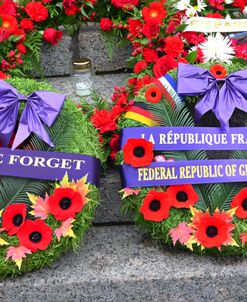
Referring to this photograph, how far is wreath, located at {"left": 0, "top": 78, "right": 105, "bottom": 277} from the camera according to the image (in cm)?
191

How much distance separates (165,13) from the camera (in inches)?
105

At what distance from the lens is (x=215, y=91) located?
2141mm

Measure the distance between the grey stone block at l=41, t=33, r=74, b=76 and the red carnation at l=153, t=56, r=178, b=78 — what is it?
0.67m

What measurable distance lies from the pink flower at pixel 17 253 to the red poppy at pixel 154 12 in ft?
4.26

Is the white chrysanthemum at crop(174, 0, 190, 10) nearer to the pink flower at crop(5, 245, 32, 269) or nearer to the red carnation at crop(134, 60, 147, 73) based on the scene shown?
the red carnation at crop(134, 60, 147, 73)

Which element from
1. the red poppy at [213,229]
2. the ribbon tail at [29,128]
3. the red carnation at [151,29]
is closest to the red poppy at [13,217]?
the ribbon tail at [29,128]

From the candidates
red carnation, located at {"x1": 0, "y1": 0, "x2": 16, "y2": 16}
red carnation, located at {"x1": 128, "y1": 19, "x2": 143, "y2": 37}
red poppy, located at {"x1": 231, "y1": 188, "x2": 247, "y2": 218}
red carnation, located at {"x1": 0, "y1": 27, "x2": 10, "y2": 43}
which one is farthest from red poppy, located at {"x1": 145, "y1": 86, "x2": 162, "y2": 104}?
red carnation, located at {"x1": 0, "y1": 0, "x2": 16, "y2": 16}

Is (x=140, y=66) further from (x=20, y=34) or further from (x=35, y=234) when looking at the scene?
(x=35, y=234)

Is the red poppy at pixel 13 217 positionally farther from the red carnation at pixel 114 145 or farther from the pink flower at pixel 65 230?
the red carnation at pixel 114 145

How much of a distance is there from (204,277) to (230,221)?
22 cm

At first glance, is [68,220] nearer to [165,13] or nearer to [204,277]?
[204,277]

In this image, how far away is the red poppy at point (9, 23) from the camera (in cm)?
267

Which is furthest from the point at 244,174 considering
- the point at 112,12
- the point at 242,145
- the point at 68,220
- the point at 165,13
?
the point at 112,12

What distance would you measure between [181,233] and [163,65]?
0.80 m
